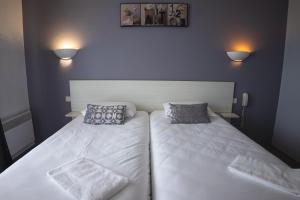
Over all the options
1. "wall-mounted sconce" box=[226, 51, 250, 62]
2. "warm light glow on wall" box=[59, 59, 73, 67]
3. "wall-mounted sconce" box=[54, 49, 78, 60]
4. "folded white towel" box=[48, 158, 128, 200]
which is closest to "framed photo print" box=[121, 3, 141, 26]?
"wall-mounted sconce" box=[54, 49, 78, 60]

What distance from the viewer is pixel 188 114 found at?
248 cm

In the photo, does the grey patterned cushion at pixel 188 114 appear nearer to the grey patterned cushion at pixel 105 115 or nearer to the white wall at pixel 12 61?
the grey patterned cushion at pixel 105 115

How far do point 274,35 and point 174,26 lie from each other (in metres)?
1.47

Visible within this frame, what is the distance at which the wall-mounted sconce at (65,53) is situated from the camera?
108 inches

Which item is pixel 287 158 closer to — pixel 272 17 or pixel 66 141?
pixel 272 17

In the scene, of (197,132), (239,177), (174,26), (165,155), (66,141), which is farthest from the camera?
(174,26)

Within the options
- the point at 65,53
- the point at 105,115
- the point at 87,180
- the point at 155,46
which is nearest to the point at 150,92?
the point at 155,46

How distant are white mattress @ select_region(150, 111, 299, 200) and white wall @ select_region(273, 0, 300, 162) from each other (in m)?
1.20

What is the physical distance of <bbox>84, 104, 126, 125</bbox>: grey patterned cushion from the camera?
241 cm

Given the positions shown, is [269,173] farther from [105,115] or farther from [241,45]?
[241,45]

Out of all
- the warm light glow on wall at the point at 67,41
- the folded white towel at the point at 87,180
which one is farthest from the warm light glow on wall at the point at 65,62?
the folded white towel at the point at 87,180

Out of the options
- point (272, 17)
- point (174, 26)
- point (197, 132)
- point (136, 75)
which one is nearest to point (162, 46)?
point (174, 26)

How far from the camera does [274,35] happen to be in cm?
285

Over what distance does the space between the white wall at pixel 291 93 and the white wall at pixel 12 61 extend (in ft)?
12.6
